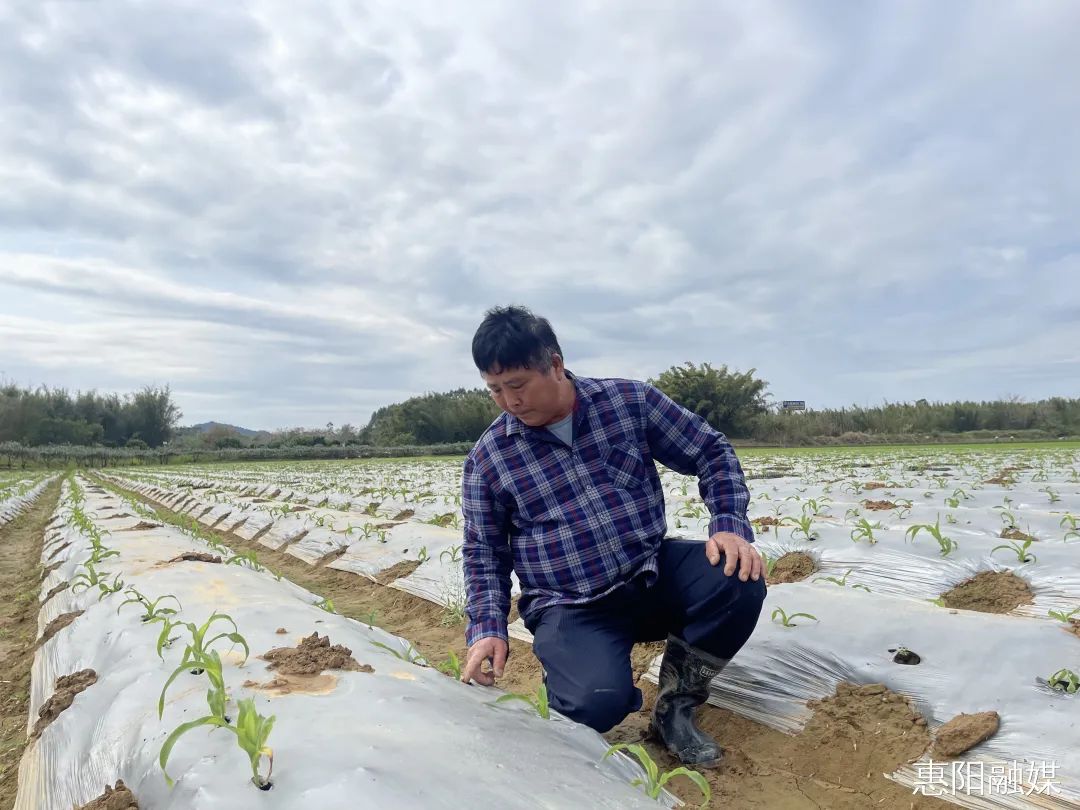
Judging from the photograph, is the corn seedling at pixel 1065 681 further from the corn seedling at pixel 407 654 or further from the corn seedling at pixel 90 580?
the corn seedling at pixel 90 580

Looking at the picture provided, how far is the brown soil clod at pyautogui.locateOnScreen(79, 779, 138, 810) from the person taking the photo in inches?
49.0

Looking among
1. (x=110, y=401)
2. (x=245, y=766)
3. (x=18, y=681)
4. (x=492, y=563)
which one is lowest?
(x=18, y=681)

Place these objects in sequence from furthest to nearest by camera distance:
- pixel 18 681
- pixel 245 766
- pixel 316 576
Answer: pixel 316 576 → pixel 18 681 → pixel 245 766

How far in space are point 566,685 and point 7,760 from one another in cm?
202

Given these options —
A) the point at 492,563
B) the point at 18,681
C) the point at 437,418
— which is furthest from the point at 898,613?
the point at 437,418

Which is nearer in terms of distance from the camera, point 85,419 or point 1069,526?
point 1069,526

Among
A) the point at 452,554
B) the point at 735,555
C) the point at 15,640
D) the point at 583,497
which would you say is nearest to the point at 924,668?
the point at 735,555

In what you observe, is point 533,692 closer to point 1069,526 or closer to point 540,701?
point 540,701

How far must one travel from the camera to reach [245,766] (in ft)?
3.76

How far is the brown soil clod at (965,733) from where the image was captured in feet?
5.47

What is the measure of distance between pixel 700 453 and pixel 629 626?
2.04 feet

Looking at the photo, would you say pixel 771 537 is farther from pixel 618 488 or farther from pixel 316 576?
pixel 316 576

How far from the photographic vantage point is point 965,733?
168cm

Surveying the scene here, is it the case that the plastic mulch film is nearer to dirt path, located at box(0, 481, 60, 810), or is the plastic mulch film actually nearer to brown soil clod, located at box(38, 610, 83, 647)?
dirt path, located at box(0, 481, 60, 810)
